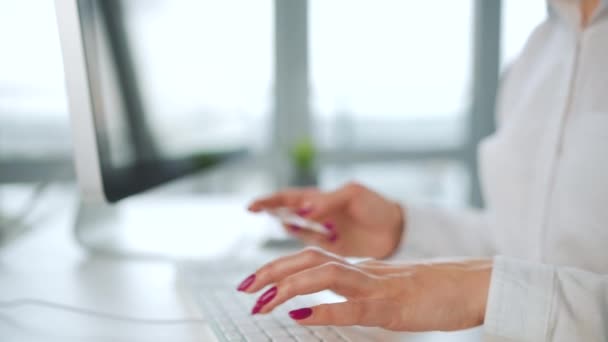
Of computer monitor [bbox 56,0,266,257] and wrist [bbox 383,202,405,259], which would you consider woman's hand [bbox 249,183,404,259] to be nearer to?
wrist [bbox 383,202,405,259]

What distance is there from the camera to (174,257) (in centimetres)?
75

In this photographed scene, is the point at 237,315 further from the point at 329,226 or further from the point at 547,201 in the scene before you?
the point at 547,201

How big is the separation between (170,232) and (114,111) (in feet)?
1.54

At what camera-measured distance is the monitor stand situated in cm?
79

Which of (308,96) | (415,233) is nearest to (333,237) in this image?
(415,233)

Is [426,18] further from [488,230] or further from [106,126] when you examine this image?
[106,126]

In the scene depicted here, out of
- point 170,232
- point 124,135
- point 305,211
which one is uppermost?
point 124,135

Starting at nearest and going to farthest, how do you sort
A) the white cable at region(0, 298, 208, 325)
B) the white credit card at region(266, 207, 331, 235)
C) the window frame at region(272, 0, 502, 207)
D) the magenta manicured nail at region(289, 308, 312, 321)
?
the magenta manicured nail at region(289, 308, 312, 321)
the white cable at region(0, 298, 208, 325)
the white credit card at region(266, 207, 331, 235)
the window frame at region(272, 0, 502, 207)

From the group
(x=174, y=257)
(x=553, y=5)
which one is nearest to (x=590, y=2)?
(x=553, y=5)

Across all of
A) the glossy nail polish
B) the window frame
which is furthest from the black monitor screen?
the window frame

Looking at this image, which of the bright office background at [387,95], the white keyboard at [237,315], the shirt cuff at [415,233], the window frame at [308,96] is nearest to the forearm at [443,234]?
the shirt cuff at [415,233]

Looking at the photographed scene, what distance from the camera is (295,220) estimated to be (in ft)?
2.34

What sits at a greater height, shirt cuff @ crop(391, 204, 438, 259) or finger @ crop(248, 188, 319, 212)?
finger @ crop(248, 188, 319, 212)

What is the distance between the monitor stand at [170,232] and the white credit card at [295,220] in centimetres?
10
